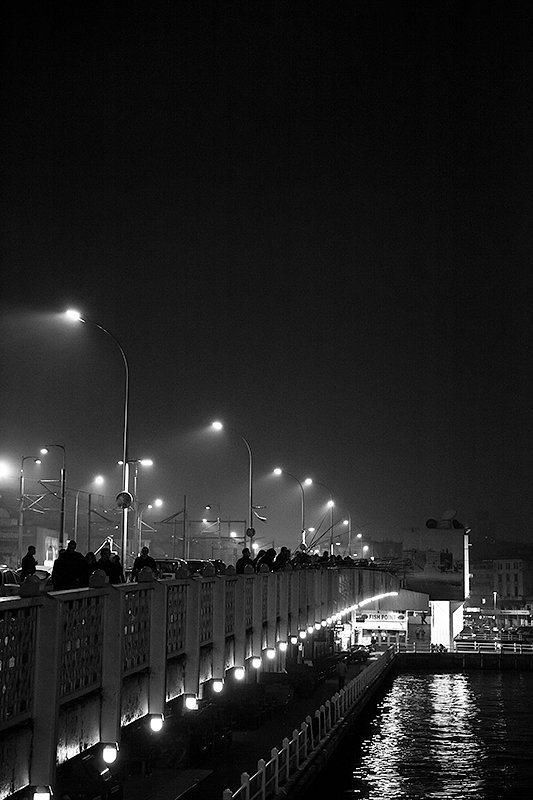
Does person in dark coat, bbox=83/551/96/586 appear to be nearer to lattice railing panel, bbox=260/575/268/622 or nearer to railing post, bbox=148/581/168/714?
railing post, bbox=148/581/168/714

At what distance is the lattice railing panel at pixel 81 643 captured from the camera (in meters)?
14.8

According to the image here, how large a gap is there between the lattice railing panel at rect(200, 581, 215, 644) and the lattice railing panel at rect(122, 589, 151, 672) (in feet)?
14.4

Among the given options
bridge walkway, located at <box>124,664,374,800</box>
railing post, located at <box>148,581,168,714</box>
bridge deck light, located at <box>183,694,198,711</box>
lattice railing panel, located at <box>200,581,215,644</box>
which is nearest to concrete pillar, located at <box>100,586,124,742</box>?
railing post, located at <box>148,581,168,714</box>

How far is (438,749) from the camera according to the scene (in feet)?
168

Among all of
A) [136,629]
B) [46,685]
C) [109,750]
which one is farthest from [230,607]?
[46,685]

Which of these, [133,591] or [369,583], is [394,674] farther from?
[133,591]

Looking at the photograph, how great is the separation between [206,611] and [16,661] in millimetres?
12170

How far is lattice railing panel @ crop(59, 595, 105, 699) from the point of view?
1477 centimetres

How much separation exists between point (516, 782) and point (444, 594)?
9781cm

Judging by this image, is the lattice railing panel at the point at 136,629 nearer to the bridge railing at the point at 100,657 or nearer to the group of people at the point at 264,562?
the bridge railing at the point at 100,657

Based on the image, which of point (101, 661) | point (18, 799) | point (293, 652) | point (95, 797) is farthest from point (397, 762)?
point (18, 799)

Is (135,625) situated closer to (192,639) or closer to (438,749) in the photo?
(192,639)

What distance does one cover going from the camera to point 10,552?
112375 millimetres

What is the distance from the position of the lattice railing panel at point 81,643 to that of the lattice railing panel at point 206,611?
7.45m
